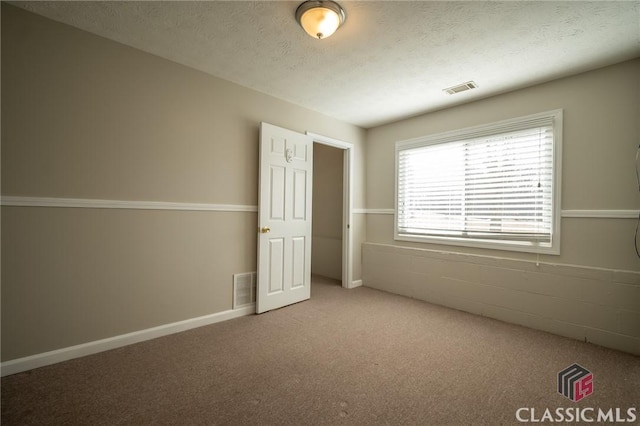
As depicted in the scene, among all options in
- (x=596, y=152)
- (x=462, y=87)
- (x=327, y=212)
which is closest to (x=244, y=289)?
(x=327, y=212)

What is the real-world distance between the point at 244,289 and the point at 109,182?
1623 millimetres

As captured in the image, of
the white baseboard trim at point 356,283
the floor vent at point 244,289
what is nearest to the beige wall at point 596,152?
the white baseboard trim at point 356,283

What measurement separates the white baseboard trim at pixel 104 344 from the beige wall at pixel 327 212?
230cm

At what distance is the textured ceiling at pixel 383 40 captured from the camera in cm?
194

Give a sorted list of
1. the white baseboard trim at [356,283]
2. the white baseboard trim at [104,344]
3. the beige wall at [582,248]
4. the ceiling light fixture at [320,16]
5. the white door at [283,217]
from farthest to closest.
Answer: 1. the white baseboard trim at [356,283]
2. the white door at [283,217]
3. the beige wall at [582,248]
4. the white baseboard trim at [104,344]
5. the ceiling light fixture at [320,16]

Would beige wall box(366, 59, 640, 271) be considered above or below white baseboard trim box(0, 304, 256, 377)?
above

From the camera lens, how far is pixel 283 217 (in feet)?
11.1

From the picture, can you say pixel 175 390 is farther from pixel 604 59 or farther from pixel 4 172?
pixel 604 59

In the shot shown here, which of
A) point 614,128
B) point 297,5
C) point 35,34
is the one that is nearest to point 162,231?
point 35,34

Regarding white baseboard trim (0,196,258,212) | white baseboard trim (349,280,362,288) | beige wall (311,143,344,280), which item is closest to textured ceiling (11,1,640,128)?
white baseboard trim (0,196,258,212)

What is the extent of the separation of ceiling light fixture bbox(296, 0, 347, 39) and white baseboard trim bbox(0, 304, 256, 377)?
107 inches

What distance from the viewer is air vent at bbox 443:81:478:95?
2.99 metres

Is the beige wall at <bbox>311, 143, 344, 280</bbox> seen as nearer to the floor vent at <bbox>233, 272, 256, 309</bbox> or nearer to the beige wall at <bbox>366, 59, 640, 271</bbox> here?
the floor vent at <bbox>233, 272, 256, 309</bbox>

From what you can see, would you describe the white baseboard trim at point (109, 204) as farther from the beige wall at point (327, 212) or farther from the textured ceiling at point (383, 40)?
the beige wall at point (327, 212)
